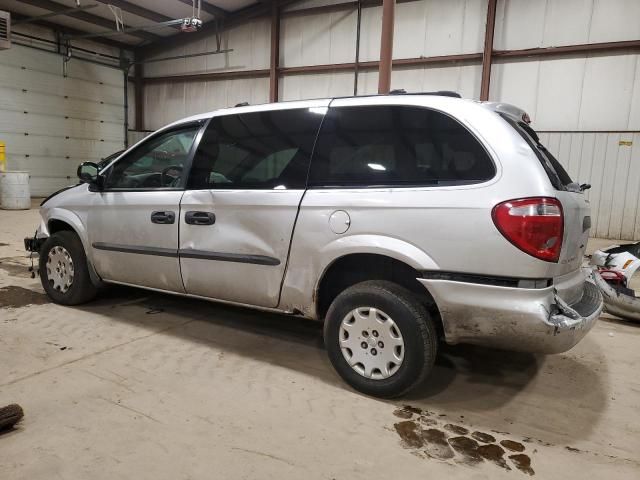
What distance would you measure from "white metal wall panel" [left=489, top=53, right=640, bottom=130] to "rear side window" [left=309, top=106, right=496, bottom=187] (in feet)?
27.5

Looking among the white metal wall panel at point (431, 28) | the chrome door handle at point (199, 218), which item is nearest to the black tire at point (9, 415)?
the chrome door handle at point (199, 218)

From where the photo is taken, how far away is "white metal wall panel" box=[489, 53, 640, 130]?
862 cm

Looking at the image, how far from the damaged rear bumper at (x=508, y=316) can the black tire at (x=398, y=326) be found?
0.40ft

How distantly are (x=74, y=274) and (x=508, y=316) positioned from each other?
11.0 feet

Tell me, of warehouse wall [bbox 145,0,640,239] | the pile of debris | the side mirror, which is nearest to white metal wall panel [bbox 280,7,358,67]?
warehouse wall [bbox 145,0,640,239]

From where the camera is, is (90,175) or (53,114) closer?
(90,175)

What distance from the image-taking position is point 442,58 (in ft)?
32.9

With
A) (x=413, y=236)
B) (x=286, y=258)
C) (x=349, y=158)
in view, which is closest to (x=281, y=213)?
(x=286, y=258)

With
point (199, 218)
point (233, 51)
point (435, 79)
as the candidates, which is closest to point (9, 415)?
point (199, 218)

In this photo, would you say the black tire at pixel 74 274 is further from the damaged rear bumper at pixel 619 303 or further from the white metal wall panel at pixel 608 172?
the white metal wall panel at pixel 608 172

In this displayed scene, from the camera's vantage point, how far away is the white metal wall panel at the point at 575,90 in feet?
28.3

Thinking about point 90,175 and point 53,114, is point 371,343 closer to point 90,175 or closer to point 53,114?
point 90,175

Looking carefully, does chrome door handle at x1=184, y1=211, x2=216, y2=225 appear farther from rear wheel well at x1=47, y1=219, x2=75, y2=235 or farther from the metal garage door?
the metal garage door

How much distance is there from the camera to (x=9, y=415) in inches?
78.4
